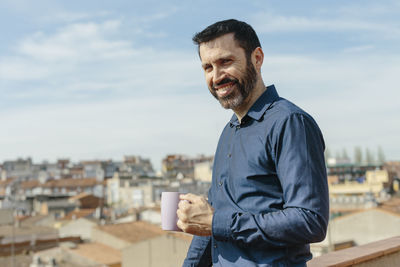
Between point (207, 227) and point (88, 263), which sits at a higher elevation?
point (207, 227)

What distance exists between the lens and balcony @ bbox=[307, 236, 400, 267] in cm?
323

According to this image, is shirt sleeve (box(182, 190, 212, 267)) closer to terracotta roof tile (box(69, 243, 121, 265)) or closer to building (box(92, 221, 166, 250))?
terracotta roof tile (box(69, 243, 121, 265))

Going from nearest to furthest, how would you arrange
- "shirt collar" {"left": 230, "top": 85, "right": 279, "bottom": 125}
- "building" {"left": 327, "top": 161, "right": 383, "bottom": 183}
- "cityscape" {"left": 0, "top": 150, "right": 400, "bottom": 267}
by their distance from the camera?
1. "shirt collar" {"left": 230, "top": 85, "right": 279, "bottom": 125}
2. "cityscape" {"left": 0, "top": 150, "right": 400, "bottom": 267}
3. "building" {"left": 327, "top": 161, "right": 383, "bottom": 183}

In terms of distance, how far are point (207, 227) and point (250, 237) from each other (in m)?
0.17

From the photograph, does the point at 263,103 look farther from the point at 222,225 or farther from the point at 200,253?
the point at 200,253

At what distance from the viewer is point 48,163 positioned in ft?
343

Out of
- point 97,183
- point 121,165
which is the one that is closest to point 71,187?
point 97,183

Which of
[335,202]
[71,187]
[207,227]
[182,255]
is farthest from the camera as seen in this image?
[71,187]

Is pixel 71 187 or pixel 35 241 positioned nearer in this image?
pixel 35 241

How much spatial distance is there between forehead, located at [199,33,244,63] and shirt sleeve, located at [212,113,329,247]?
32cm

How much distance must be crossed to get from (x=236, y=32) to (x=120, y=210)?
5986 cm

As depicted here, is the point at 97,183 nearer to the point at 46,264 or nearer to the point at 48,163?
the point at 48,163

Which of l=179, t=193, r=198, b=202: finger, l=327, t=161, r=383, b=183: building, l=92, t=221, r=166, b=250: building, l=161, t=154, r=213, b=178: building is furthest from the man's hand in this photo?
l=161, t=154, r=213, b=178: building

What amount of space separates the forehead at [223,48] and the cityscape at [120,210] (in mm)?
23087
